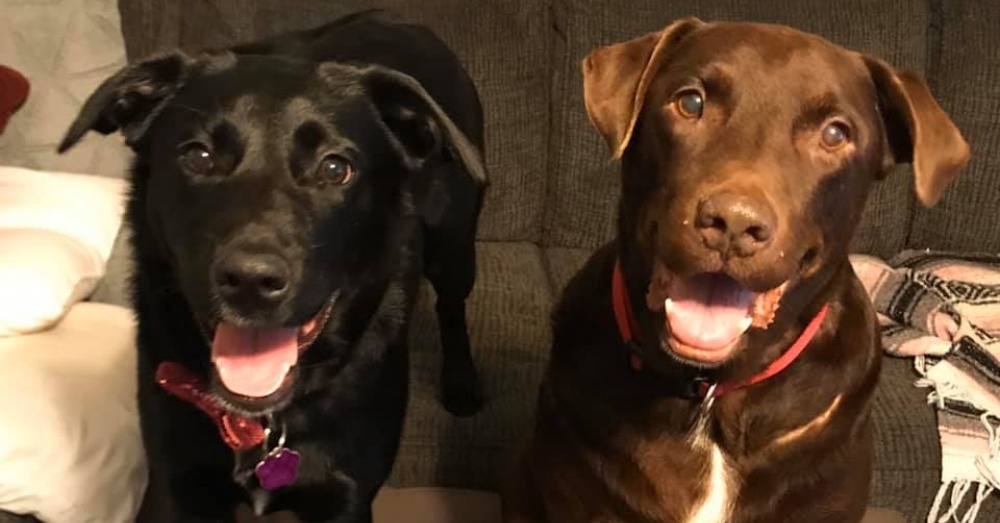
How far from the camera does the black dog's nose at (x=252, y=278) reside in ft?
4.03

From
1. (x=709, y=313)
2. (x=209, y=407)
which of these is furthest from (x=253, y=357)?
(x=709, y=313)

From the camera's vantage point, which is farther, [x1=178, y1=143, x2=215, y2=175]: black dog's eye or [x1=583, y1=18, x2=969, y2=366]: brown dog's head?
[x1=178, y1=143, x2=215, y2=175]: black dog's eye

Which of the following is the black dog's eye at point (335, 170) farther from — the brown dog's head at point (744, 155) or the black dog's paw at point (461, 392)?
the black dog's paw at point (461, 392)

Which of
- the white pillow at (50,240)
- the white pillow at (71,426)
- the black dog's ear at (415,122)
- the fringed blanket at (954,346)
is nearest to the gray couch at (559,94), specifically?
the fringed blanket at (954,346)

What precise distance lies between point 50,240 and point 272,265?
2.37 feet

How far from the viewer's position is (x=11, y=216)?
6.01ft

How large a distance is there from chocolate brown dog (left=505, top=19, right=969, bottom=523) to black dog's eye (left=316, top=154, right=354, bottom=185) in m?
0.31

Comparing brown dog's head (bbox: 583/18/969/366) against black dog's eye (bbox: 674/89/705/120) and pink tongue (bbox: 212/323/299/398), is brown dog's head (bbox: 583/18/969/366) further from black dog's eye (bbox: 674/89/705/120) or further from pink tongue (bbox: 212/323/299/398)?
pink tongue (bbox: 212/323/299/398)

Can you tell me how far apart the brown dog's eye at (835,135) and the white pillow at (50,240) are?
934mm

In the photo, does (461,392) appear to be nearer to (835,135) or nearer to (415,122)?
(415,122)

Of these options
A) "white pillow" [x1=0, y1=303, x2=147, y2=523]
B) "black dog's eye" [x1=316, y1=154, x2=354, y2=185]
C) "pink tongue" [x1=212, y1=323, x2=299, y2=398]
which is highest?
"black dog's eye" [x1=316, y1=154, x2=354, y2=185]

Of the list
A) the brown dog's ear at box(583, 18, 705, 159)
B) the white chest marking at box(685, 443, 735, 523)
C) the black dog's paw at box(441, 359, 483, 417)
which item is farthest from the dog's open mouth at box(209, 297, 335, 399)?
the black dog's paw at box(441, 359, 483, 417)

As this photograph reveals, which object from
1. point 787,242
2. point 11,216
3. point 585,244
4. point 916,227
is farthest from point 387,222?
point 916,227

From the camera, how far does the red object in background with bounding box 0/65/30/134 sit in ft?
6.88
